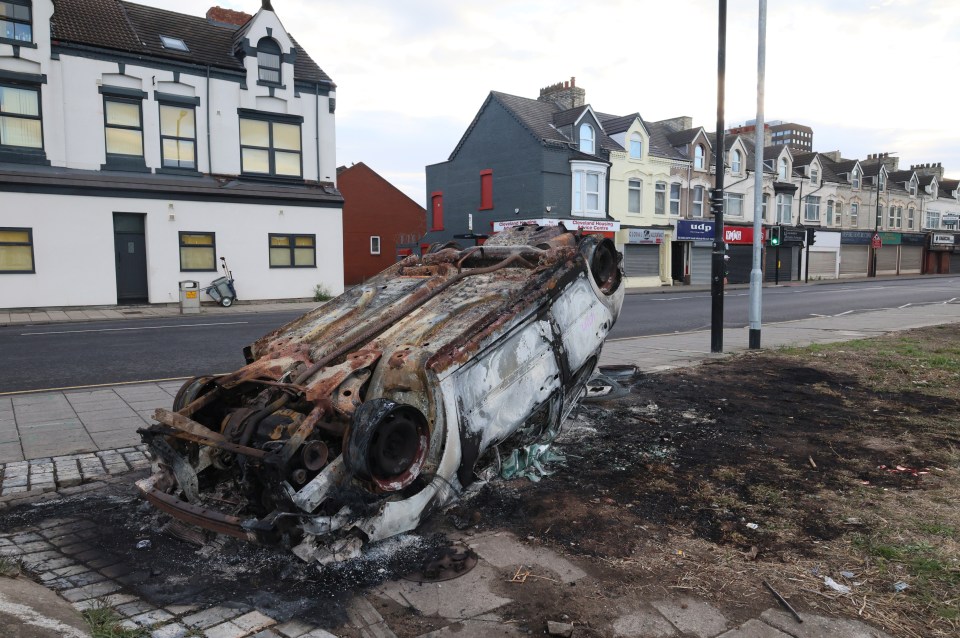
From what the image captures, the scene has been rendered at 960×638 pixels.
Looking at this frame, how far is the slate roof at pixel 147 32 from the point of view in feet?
64.4

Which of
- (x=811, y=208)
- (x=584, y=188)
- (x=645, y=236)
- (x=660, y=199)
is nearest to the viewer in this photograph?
(x=584, y=188)

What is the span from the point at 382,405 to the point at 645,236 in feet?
108

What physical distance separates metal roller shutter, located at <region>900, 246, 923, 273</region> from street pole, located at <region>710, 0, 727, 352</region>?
5220cm

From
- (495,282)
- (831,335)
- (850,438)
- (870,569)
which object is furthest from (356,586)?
(831,335)

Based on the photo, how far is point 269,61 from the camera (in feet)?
73.6

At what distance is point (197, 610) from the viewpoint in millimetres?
3010

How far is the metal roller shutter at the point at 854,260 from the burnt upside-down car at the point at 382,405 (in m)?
49.8

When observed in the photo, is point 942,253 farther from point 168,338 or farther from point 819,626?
point 819,626

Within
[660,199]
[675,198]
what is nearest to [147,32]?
[660,199]

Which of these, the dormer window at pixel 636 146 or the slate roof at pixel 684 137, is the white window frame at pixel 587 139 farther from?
the slate roof at pixel 684 137

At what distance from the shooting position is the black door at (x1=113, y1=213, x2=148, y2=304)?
2023 cm

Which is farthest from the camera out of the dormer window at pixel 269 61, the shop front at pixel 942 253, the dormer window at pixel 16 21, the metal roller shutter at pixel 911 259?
the shop front at pixel 942 253

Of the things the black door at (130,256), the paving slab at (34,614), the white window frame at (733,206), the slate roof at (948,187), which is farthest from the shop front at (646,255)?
the slate roof at (948,187)

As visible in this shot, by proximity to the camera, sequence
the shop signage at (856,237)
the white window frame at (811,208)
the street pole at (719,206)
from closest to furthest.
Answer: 1. the street pole at (719,206)
2. the white window frame at (811,208)
3. the shop signage at (856,237)
